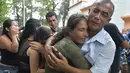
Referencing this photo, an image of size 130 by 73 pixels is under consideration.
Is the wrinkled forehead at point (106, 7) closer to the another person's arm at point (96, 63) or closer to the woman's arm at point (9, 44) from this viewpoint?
the another person's arm at point (96, 63)

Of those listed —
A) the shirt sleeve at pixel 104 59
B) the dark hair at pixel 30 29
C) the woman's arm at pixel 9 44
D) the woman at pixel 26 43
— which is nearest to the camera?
the shirt sleeve at pixel 104 59

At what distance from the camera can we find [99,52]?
2.44m

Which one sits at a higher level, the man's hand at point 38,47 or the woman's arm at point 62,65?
the woman's arm at point 62,65

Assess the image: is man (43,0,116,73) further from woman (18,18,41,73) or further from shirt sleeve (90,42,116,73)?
woman (18,18,41,73)

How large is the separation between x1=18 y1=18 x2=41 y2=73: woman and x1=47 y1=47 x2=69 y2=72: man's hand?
1.75 metres

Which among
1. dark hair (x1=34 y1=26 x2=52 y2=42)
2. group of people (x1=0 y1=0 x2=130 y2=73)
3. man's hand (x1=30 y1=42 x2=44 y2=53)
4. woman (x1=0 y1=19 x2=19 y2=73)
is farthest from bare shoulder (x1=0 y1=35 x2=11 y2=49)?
group of people (x1=0 y1=0 x2=130 y2=73)

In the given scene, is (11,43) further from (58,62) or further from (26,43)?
(58,62)

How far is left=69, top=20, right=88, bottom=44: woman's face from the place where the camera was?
2451mm

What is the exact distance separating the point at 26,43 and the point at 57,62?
76.3 inches

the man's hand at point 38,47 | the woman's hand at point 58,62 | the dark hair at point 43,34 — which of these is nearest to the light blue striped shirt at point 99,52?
the woman's hand at point 58,62

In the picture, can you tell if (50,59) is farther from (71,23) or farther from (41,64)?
(41,64)

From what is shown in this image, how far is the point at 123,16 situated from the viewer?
12508 millimetres

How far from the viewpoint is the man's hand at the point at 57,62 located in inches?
89.6

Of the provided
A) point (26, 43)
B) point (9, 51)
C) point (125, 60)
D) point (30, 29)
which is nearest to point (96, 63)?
point (26, 43)
